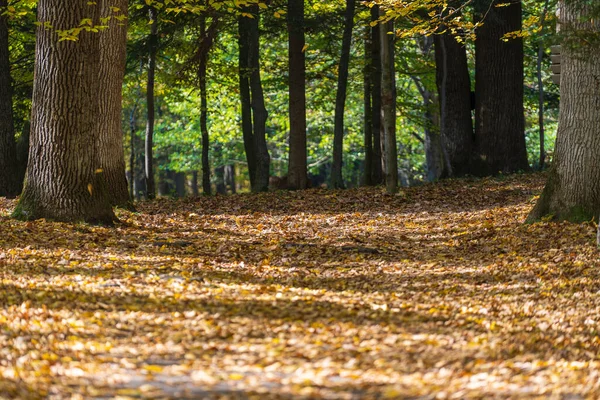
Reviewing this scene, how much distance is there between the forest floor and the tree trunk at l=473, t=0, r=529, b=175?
18.7 feet

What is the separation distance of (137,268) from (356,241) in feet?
12.5

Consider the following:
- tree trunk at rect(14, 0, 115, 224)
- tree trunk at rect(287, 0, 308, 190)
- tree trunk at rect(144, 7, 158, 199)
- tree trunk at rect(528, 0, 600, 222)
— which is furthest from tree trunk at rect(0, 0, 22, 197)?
tree trunk at rect(528, 0, 600, 222)

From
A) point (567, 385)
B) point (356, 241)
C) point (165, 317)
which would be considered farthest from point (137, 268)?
point (567, 385)

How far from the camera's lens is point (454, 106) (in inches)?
803

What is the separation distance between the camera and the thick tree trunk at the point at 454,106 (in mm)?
20172

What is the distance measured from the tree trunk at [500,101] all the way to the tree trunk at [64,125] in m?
10.1

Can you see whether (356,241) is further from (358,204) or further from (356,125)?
(356,125)

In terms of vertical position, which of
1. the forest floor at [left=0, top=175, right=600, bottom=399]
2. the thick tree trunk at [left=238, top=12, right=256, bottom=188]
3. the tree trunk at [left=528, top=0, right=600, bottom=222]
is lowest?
the forest floor at [left=0, top=175, right=600, bottom=399]

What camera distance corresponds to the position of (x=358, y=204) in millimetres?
16672

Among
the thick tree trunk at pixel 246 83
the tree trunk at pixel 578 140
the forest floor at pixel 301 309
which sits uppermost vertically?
the thick tree trunk at pixel 246 83

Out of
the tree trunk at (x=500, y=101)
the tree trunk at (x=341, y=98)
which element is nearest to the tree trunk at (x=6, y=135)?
the tree trunk at (x=341, y=98)

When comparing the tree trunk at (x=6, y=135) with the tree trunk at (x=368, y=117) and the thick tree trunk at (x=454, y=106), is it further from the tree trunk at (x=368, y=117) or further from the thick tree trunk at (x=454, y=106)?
the thick tree trunk at (x=454, y=106)

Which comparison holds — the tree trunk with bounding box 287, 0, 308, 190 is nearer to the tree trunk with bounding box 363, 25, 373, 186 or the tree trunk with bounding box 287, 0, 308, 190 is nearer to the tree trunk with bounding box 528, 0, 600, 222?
the tree trunk with bounding box 363, 25, 373, 186

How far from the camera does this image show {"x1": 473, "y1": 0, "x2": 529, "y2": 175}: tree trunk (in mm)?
19516
